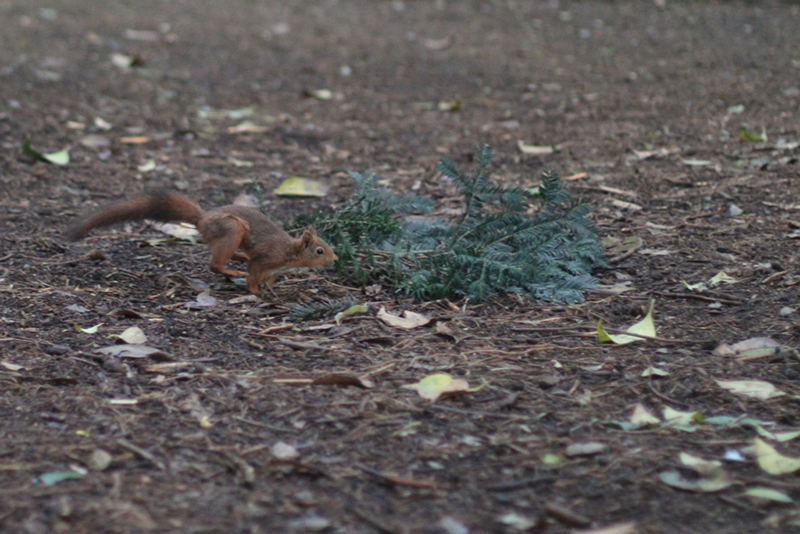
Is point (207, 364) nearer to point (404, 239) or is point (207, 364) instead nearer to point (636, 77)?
point (404, 239)

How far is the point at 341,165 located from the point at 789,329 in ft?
11.6

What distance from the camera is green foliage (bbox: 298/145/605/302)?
384cm

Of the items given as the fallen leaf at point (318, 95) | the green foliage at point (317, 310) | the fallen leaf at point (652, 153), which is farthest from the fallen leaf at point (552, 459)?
the fallen leaf at point (318, 95)

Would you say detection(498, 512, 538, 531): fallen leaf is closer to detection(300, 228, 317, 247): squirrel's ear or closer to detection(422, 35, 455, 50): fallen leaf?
detection(300, 228, 317, 247): squirrel's ear

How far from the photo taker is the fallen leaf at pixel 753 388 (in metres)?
2.92

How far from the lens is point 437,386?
2943mm

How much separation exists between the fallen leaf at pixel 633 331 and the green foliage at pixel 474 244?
1.14 feet

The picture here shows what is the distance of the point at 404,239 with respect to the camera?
424 cm

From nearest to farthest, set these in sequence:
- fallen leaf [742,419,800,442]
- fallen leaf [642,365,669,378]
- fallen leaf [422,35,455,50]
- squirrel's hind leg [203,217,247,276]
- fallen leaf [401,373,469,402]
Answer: fallen leaf [742,419,800,442] → fallen leaf [401,373,469,402] → fallen leaf [642,365,669,378] → squirrel's hind leg [203,217,247,276] → fallen leaf [422,35,455,50]

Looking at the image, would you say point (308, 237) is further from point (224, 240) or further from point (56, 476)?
point (56, 476)

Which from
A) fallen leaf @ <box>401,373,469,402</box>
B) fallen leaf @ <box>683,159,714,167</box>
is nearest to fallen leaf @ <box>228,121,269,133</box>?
fallen leaf @ <box>683,159,714,167</box>

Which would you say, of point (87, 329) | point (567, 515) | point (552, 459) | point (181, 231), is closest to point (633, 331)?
point (552, 459)

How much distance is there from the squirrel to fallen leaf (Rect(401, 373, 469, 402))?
3.70 feet

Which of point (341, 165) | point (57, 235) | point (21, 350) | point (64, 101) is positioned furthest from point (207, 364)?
point (64, 101)
